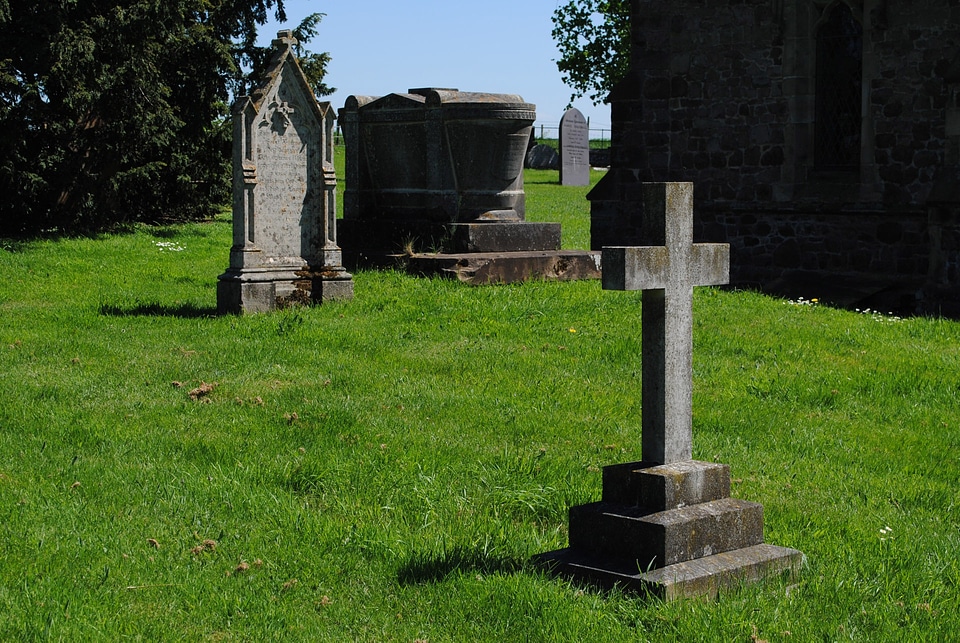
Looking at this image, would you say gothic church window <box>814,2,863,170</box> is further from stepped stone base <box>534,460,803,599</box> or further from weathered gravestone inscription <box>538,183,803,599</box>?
stepped stone base <box>534,460,803,599</box>

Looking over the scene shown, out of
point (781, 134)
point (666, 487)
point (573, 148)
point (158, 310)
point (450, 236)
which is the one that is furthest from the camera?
point (573, 148)

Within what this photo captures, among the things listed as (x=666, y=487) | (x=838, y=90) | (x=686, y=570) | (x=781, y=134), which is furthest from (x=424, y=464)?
(x=838, y=90)

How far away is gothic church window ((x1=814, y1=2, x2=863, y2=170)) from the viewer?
618 inches

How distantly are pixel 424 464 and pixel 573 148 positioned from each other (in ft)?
101

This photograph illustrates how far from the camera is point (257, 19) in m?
23.5

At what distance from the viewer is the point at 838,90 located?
1592cm

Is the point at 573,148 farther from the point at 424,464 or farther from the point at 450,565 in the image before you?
the point at 450,565

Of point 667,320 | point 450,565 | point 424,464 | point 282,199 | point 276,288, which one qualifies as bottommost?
point 450,565

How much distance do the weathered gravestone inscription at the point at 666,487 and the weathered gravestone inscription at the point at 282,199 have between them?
7.48 meters

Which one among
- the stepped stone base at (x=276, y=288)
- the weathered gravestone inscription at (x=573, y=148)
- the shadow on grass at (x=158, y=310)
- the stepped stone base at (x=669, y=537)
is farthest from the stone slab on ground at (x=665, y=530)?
the weathered gravestone inscription at (x=573, y=148)

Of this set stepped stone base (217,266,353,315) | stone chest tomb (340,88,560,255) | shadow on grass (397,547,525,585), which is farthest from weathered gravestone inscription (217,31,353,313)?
shadow on grass (397,547,525,585)

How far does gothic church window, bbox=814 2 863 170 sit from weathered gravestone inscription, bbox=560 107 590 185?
19904 mm

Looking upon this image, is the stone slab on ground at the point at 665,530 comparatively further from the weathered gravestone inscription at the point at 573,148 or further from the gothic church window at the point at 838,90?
the weathered gravestone inscription at the point at 573,148

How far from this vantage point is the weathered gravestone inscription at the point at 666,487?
15.6 ft
